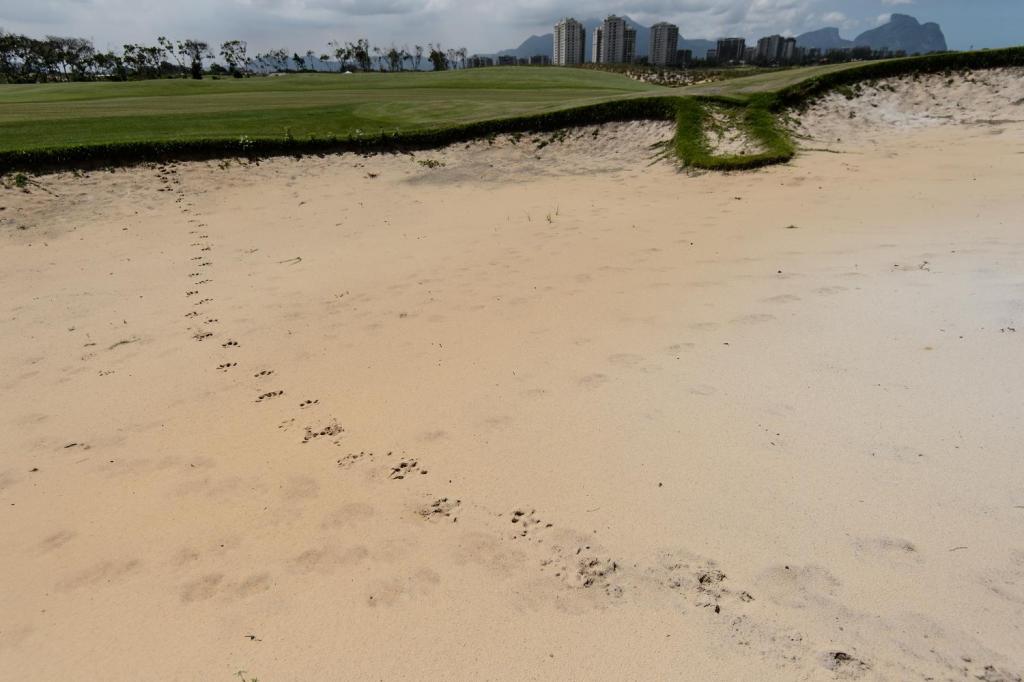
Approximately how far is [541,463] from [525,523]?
2.29 ft

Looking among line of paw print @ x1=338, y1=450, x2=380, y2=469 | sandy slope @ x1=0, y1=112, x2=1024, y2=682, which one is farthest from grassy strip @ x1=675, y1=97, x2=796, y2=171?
line of paw print @ x1=338, y1=450, x2=380, y2=469

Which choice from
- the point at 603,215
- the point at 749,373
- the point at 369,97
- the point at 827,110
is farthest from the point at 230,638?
the point at 369,97

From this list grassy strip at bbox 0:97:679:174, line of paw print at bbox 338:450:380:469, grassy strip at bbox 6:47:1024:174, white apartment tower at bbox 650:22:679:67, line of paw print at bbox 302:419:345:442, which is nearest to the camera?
line of paw print at bbox 338:450:380:469

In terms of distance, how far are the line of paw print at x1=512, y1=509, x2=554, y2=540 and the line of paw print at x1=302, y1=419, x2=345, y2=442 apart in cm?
234

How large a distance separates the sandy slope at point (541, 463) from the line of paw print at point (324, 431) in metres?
0.03

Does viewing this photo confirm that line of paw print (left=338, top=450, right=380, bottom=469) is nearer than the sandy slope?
No

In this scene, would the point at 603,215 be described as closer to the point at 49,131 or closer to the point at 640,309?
the point at 640,309

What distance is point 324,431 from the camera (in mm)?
5785

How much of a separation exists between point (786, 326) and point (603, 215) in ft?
23.7

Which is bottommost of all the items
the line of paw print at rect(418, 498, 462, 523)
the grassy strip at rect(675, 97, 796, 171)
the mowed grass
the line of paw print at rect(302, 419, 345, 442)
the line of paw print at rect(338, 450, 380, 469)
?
the line of paw print at rect(418, 498, 462, 523)

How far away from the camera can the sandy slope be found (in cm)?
345

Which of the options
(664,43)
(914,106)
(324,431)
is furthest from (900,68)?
(664,43)

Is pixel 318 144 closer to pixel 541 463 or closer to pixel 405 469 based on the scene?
pixel 405 469

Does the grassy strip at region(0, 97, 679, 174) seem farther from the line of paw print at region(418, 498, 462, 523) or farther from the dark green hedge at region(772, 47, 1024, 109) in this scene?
the line of paw print at region(418, 498, 462, 523)
